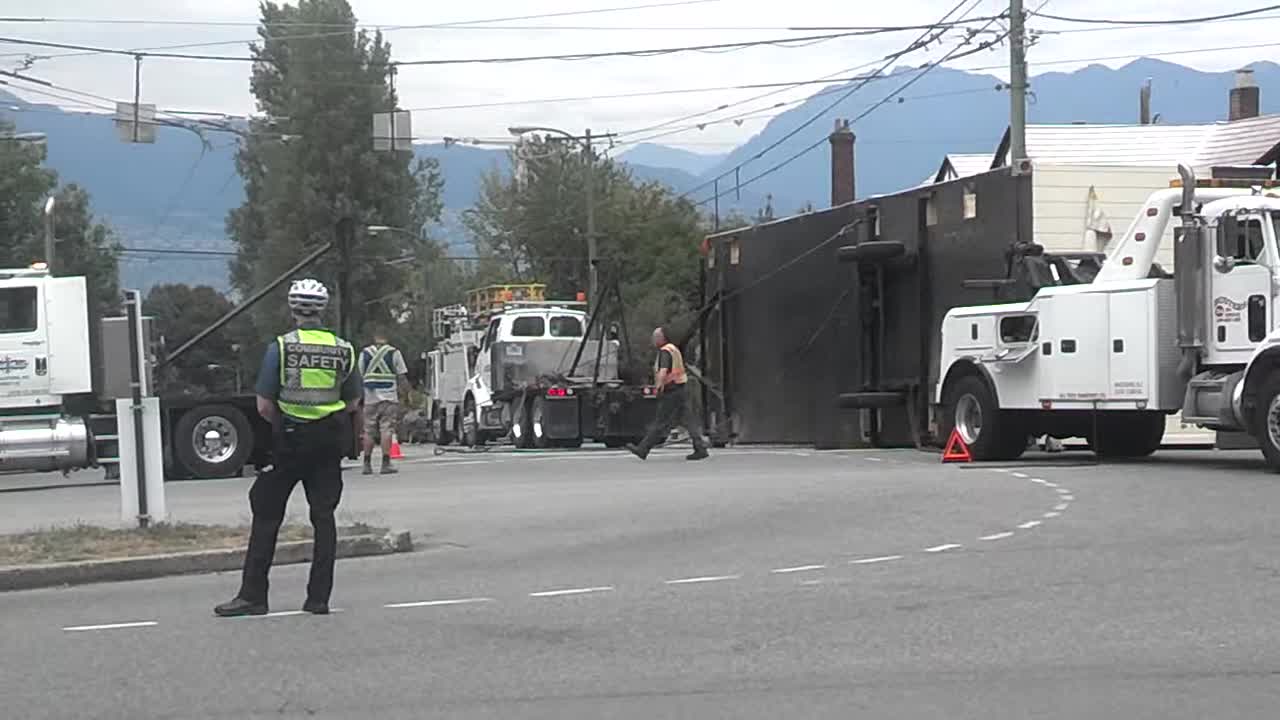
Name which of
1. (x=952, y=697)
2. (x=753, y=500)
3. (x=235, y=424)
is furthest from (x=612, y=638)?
(x=235, y=424)

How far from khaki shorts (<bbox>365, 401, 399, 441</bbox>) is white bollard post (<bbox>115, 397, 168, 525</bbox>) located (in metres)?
7.86

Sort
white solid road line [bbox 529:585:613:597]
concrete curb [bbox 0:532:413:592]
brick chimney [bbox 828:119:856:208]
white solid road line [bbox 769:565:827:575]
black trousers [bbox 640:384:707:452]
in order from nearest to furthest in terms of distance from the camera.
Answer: white solid road line [bbox 529:585:613:597] < white solid road line [bbox 769:565:827:575] < concrete curb [bbox 0:532:413:592] < black trousers [bbox 640:384:707:452] < brick chimney [bbox 828:119:856:208]

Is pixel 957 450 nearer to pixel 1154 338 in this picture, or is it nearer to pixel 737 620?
pixel 1154 338

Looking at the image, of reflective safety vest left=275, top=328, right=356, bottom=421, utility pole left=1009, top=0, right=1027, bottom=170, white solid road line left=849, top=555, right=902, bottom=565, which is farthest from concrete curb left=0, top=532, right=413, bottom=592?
utility pole left=1009, top=0, right=1027, bottom=170

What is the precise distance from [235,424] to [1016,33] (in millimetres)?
12721

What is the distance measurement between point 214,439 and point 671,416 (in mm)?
5684

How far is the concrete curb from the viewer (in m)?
10.9

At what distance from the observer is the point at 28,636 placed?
893 centimetres

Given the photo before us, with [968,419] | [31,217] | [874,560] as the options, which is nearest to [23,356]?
[968,419]

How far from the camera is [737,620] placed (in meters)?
8.87

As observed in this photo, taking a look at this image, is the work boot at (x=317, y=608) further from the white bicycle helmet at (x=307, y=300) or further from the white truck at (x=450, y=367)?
the white truck at (x=450, y=367)

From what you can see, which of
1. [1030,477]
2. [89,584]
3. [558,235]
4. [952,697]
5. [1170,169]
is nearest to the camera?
[952,697]

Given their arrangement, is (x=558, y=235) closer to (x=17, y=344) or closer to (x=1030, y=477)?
(x=17, y=344)

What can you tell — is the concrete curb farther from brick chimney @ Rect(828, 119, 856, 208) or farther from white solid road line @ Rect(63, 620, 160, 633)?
brick chimney @ Rect(828, 119, 856, 208)
